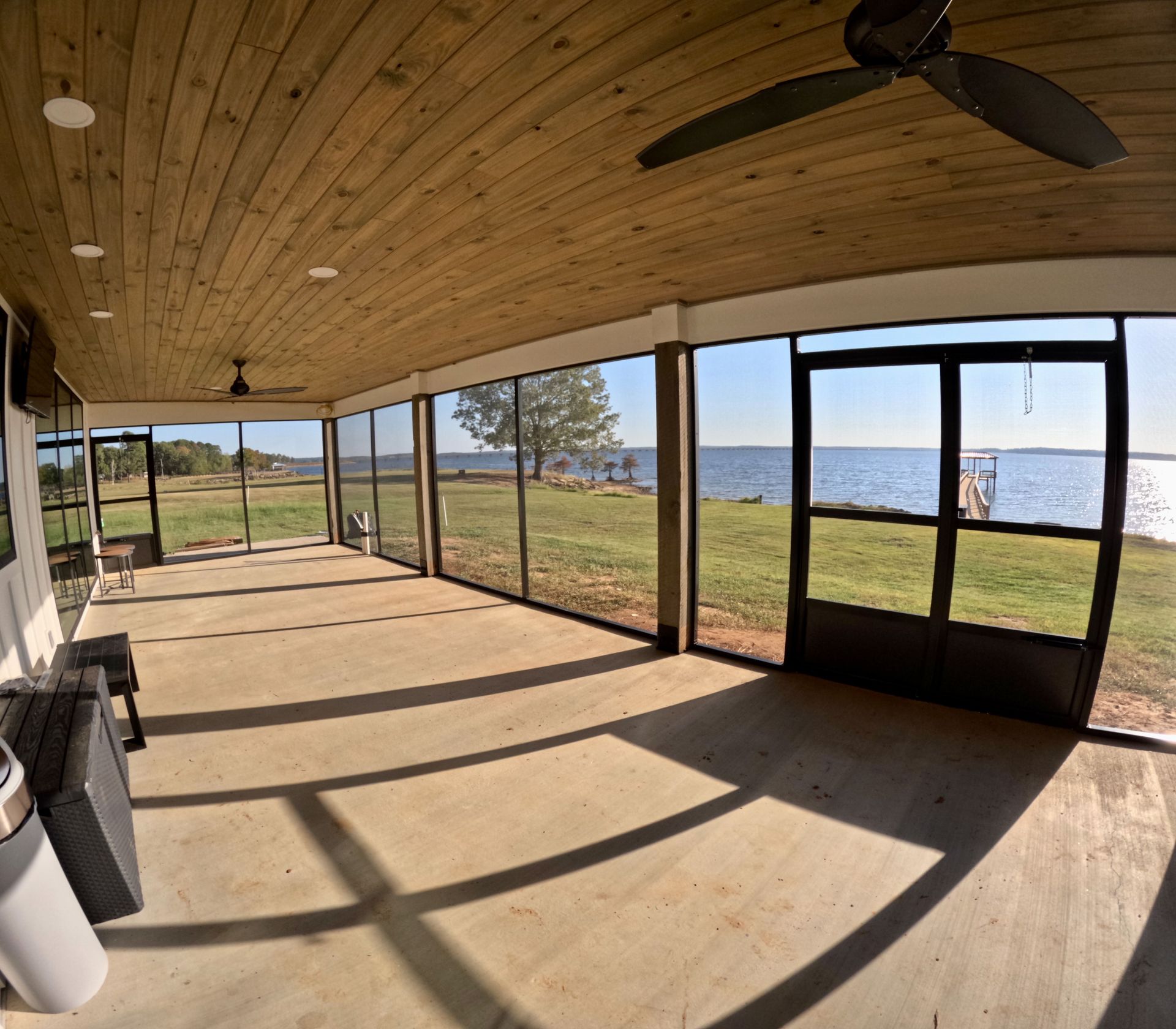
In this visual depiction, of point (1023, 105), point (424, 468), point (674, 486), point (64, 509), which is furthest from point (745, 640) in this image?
point (64, 509)

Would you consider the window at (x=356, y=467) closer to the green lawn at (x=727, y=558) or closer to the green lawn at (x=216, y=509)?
the green lawn at (x=727, y=558)

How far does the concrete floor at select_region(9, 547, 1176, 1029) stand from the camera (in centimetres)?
166

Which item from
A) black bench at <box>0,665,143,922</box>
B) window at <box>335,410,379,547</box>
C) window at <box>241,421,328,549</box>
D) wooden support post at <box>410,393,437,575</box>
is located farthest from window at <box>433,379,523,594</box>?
black bench at <box>0,665,143,922</box>

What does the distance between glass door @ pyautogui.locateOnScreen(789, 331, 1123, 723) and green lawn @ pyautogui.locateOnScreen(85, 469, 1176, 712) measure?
55 mm

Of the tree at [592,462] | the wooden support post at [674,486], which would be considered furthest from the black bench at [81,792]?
the tree at [592,462]

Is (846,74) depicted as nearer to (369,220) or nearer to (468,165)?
(468,165)

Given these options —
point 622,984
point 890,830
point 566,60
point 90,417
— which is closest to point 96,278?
point 566,60

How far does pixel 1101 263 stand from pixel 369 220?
3.69 meters

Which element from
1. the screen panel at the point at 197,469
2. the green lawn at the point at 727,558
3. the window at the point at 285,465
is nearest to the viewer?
the green lawn at the point at 727,558

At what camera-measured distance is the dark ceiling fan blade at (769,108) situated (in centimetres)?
118

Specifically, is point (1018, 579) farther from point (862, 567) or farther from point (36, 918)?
point (36, 918)

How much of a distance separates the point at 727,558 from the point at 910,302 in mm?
10038

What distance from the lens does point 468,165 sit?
2021 millimetres

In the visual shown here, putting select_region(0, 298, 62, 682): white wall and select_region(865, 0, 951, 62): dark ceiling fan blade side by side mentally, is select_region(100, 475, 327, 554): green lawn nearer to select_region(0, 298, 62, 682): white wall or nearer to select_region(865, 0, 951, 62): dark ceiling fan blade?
select_region(0, 298, 62, 682): white wall
